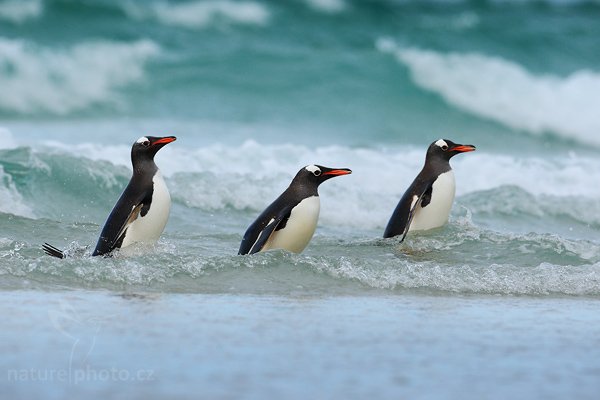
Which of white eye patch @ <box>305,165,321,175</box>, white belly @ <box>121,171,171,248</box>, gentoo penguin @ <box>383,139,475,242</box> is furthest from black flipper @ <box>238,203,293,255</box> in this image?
gentoo penguin @ <box>383,139,475,242</box>

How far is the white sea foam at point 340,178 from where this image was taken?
11.3 m

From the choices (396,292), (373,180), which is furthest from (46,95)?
(396,292)

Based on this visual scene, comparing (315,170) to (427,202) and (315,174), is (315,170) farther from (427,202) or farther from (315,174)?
(427,202)

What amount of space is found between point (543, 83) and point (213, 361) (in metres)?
19.8

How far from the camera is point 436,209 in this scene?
870 cm

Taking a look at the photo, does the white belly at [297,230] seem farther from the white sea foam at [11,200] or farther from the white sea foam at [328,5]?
the white sea foam at [328,5]

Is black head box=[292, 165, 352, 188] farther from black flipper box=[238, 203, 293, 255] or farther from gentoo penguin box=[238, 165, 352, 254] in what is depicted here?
black flipper box=[238, 203, 293, 255]

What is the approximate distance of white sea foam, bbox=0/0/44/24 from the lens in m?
21.9

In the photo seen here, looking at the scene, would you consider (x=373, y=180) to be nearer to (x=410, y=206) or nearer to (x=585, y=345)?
(x=410, y=206)

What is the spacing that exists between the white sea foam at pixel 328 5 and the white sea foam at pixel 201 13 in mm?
1013

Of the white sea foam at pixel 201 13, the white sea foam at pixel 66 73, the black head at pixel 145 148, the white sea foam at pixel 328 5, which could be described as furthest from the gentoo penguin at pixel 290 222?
the white sea foam at pixel 328 5

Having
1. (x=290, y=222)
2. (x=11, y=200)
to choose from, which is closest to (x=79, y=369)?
(x=290, y=222)

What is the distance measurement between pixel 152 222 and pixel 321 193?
16.1ft

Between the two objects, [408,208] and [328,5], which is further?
[328,5]
